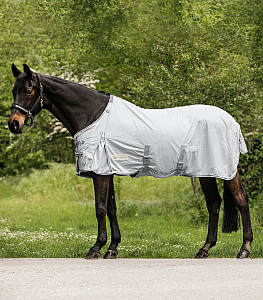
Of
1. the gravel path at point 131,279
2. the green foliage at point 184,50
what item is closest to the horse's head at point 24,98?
the gravel path at point 131,279

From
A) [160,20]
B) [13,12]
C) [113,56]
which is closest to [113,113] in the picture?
[160,20]

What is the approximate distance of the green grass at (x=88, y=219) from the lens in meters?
8.62

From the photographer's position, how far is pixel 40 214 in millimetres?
14586

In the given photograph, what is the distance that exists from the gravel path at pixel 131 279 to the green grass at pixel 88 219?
1.05 metres

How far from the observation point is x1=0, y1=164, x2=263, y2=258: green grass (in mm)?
8617

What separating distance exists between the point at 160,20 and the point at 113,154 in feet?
22.6

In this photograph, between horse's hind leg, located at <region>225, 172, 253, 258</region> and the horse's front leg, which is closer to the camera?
the horse's front leg

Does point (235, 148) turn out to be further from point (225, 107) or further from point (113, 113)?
point (225, 107)

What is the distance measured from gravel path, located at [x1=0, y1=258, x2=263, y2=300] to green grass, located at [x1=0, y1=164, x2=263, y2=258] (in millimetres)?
1050

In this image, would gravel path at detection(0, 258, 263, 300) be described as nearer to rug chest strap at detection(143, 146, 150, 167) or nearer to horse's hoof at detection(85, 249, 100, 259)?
horse's hoof at detection(85, 249, 100, 259)

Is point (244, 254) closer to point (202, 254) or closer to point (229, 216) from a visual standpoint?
point (202, 254)

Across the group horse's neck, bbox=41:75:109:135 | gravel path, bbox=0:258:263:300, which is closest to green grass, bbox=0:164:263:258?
gravel path, bbox=0:258:263:300

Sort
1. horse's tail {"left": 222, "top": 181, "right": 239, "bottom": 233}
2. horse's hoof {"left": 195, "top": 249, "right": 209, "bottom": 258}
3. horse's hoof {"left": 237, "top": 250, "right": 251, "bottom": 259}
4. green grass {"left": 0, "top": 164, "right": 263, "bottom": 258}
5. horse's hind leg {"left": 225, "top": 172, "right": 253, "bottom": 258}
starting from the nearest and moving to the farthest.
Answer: horse's hoof {"left": 237, "top": 250, "right": 251, "bottom": 259}, horse's hind leg {"left": 225, "top": 172, "right": 253, "bottom": 258}, horse's hoof {"left": 195, "top": 249, "right": 209, "bottom": 258}, horse's tail {"left": 222, "top": 181, "right": 239, "bottom": 233}, green grass {"left": 0, "top": 164, "right": 263, "bottom": 258}

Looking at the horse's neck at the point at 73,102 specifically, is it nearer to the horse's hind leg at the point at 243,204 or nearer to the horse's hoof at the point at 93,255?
the horse's hoof at the point at 93,255
